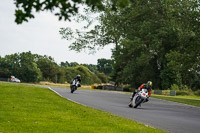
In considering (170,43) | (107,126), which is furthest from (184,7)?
(107,126)

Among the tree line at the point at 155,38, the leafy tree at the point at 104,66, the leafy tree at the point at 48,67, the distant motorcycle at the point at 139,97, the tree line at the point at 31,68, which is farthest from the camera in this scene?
the leafy tree at the point at 104,66

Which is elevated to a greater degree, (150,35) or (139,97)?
→ (150,35)

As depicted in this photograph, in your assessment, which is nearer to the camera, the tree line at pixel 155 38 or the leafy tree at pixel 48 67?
the tree line at pixel 155 38

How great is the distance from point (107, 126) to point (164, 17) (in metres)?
40.8

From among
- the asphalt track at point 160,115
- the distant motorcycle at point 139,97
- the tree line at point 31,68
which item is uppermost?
the tree line at point 31,68

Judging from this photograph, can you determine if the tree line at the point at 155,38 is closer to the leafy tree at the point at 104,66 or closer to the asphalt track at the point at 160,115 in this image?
the asphalt track at the point at 160,115

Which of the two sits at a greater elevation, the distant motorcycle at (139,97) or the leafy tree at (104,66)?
the leafy tree at (104,66)

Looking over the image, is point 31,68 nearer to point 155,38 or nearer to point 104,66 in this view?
point 155,38

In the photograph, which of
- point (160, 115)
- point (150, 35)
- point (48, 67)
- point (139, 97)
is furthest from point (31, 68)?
point (160, 115)

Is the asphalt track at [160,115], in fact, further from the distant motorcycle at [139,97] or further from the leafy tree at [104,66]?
the leafy tree at [104,66]

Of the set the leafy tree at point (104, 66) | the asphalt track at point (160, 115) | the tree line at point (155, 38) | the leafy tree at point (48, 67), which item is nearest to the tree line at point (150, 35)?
the tree line at point (155, 38)

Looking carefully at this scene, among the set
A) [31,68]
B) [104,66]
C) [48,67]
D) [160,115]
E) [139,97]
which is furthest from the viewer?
[104,66]

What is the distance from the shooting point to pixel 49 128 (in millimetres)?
9211

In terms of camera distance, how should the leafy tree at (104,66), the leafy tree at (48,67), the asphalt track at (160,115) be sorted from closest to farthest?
the asphalt track at (160,115), the leafy tree at (48,67), the leafy tree at (104,66)
